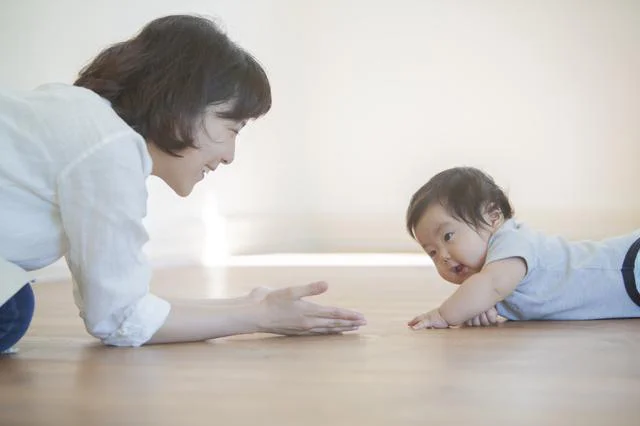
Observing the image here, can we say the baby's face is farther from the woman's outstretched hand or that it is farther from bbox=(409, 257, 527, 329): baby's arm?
the woman's outstretched hand

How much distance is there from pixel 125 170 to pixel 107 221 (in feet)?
0.27

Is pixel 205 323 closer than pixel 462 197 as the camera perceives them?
Yes

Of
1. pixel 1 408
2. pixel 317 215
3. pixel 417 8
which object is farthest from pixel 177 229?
pixel 1 408

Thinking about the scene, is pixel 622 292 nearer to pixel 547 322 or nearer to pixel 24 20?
pixel 547 322

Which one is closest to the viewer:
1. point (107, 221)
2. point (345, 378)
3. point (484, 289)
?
point (345, 378)

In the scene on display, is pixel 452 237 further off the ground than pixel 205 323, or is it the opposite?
pixel 452 237

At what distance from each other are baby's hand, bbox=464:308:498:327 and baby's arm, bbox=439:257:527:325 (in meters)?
0.03

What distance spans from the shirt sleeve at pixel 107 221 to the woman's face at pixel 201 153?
16 cm

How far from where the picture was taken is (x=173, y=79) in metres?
1.47

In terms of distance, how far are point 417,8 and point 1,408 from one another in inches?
151

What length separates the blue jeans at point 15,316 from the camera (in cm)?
141

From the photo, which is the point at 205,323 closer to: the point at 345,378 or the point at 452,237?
the point at 345,378

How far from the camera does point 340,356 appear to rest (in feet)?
4.41

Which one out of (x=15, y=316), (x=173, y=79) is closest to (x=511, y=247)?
(x=173, y=79)
